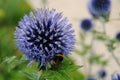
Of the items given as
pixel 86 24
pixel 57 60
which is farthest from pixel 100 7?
pixel 57 60

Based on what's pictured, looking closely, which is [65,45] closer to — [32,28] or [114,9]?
[32,28]

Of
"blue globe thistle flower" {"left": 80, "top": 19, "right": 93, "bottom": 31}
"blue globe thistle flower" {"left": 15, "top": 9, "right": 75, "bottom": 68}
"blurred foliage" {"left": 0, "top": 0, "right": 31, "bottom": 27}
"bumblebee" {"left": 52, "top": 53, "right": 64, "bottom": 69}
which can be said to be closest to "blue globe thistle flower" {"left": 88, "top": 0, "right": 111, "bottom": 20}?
"blue globe thistle flower" {"left": 80, "top": 19, "right": 93, "bottom": 31}

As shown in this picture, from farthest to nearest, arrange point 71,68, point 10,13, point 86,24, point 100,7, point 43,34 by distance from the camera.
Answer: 1. point 10,13
2. point 86,24
3. point 100,7
4. point 43,34
5. point 71,68

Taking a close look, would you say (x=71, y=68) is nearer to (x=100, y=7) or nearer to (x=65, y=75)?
(x=65, y=75)

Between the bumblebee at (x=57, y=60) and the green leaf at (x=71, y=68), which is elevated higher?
the bumblebee at (x=57, y=60)

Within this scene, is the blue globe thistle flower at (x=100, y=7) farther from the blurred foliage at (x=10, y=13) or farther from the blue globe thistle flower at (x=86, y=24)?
the blurred foliage at (x=10, y=13)

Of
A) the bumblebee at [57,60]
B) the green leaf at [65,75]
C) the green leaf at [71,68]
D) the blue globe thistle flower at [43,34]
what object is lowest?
the green leaf at [65,75]

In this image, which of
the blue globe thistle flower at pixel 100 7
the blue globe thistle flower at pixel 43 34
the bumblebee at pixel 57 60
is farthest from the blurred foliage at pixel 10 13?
the bumblebee at pixel 57 60

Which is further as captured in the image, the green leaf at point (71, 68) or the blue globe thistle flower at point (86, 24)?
the blue globe thistle flower at point (86, 24)

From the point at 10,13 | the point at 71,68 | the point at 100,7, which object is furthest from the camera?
the point at 10,13
